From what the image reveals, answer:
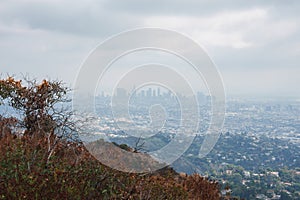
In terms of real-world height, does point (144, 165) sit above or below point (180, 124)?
below

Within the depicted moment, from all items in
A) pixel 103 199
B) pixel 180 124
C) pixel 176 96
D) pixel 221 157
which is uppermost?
pixel 176 96

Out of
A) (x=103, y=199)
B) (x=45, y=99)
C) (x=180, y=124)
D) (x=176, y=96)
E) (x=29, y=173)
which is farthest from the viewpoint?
(x=45, y=99)

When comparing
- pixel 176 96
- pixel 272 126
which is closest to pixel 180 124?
pixel 176 96

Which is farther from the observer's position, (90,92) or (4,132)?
(4,132)

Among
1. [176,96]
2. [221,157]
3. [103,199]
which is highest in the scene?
[176,96]

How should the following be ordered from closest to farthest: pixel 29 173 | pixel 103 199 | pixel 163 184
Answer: pixel 29 173 < pixel 103 199 < pixel 163 184

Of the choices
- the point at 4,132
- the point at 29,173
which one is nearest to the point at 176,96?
the point at 29,173

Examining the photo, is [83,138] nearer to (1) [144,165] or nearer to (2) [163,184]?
(1) [144,165]

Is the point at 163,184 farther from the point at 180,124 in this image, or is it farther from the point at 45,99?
the point at 45,99

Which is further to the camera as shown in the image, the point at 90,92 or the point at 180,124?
the point at 180,124
